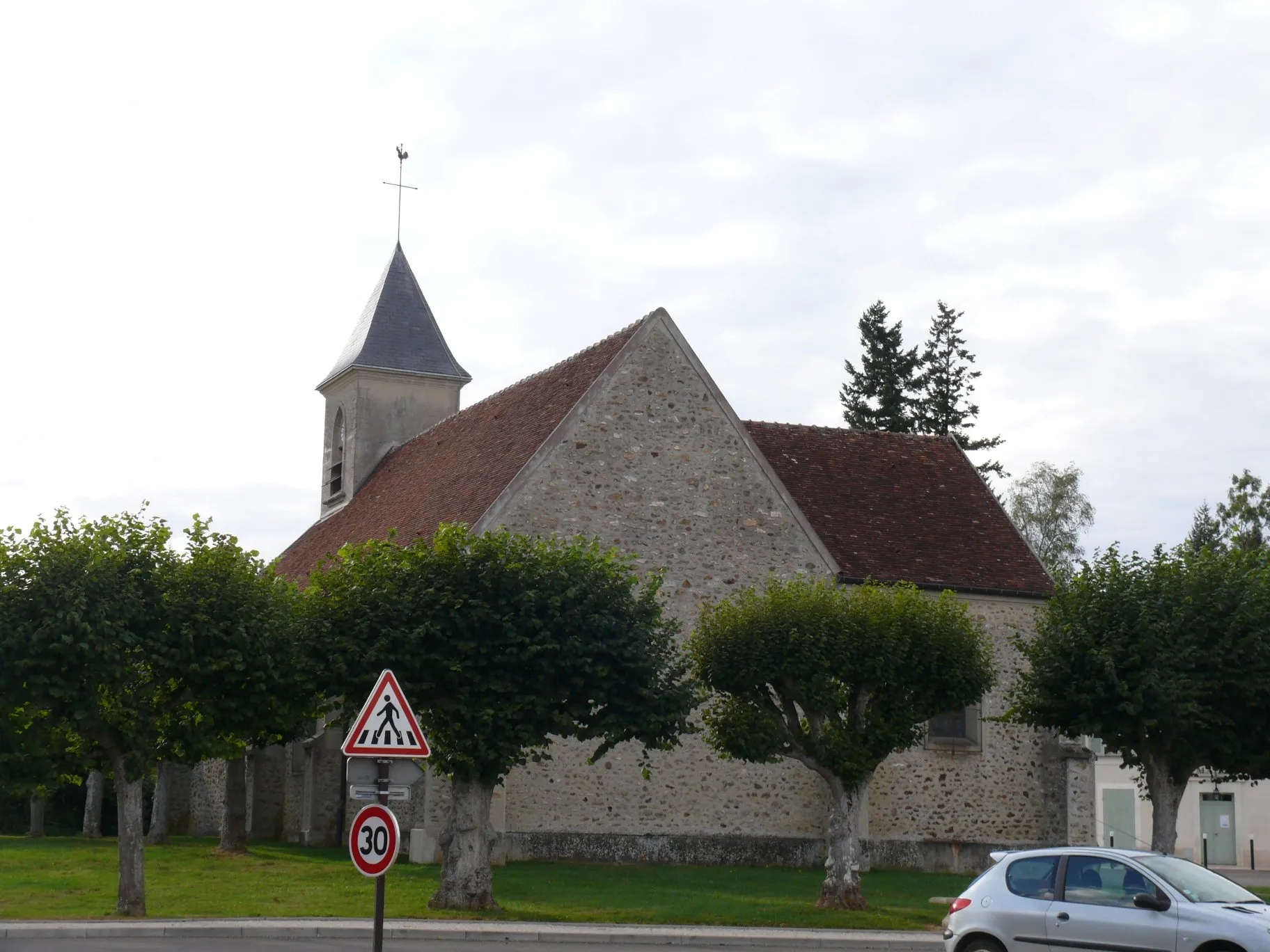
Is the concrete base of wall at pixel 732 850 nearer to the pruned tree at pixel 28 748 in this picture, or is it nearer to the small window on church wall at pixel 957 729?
the small window on church wall at pixel 957 729

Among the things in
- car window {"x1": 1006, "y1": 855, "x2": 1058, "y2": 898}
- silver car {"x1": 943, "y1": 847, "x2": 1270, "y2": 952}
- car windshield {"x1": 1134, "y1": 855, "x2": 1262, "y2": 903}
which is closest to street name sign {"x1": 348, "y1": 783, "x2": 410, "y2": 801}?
silver car {"x1": 943, "y1": 847, "x2": 1270, "y2": 952}

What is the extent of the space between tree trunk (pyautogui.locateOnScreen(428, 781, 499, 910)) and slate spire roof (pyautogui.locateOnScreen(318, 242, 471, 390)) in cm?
2093

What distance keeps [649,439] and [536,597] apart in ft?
24.4

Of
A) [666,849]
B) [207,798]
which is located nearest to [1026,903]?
[666,849]

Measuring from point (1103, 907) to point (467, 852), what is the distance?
375 inches

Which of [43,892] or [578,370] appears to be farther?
[578,370]

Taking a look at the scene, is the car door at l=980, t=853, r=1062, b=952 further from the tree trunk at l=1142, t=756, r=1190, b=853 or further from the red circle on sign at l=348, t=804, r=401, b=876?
the tree trunk at l=1142, t=756, r=1190, b=853

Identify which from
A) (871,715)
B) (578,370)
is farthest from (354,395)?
(871,715)

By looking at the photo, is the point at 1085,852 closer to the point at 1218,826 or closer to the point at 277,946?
the point at 277,946

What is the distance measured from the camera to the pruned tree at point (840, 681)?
21094mm

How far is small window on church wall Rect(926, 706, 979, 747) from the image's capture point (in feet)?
96.1

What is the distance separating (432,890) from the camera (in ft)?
71.1

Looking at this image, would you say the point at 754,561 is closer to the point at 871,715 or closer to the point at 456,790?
the point at 871,715

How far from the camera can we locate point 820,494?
30.4 m
